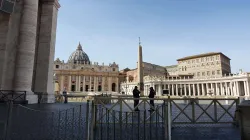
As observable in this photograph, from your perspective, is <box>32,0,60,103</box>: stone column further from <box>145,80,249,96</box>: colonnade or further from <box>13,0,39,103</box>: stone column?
<box>145,80,249,96</box>: colonnade

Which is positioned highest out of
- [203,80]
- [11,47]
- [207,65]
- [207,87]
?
[207,65]

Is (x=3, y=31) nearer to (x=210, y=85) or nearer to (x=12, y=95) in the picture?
(x=12, y=95)

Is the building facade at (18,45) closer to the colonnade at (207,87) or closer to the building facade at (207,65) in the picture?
the colonnade at (207,87)

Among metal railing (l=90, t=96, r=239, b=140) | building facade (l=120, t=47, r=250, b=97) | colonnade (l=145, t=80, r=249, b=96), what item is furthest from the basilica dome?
metal railing (l=90, t=96, r=239, b=140)

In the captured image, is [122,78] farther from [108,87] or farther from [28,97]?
[28,97]

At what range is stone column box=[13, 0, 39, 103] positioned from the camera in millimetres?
13398

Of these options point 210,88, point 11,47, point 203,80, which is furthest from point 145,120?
point 210,88

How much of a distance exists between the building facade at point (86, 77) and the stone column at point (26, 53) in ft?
299

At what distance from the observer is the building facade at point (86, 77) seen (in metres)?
104

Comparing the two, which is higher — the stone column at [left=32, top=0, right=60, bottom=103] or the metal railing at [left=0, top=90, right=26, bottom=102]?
the stone column at [left=32, top=0, right=60, bottom=103]

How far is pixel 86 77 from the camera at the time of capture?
108 metres

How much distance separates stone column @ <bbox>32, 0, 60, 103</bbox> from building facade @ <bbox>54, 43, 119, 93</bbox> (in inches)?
3424

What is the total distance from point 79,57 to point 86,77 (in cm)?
2299

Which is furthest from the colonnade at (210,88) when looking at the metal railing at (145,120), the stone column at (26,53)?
the stone column at (26,53)
